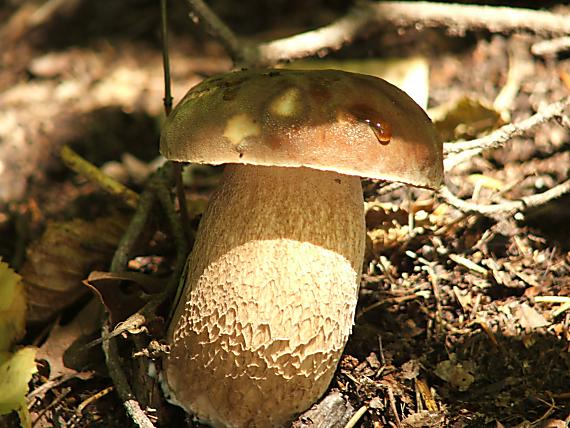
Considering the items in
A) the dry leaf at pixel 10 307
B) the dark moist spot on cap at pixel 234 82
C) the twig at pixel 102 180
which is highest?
the dark moist spot on cap at pixel 234 82

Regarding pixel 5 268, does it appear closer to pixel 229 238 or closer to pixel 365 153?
pixel 229 238

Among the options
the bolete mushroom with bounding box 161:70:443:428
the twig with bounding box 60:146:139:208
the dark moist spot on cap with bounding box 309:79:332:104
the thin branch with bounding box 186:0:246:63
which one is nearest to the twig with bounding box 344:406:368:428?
the bolete mushroom with bounding box 161:70:443:428

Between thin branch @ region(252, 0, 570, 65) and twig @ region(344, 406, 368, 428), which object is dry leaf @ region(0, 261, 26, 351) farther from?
thin branch @ region(252, 0, 570, 65)

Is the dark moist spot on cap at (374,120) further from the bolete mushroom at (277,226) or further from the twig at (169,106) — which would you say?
the twig at (169,106)

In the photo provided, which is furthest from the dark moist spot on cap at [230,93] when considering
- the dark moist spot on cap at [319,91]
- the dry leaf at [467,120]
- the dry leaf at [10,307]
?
the dry leaf at [467,120]

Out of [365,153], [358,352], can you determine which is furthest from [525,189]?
[365,153]

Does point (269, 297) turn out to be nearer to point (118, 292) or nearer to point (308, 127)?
point (308, 127)
